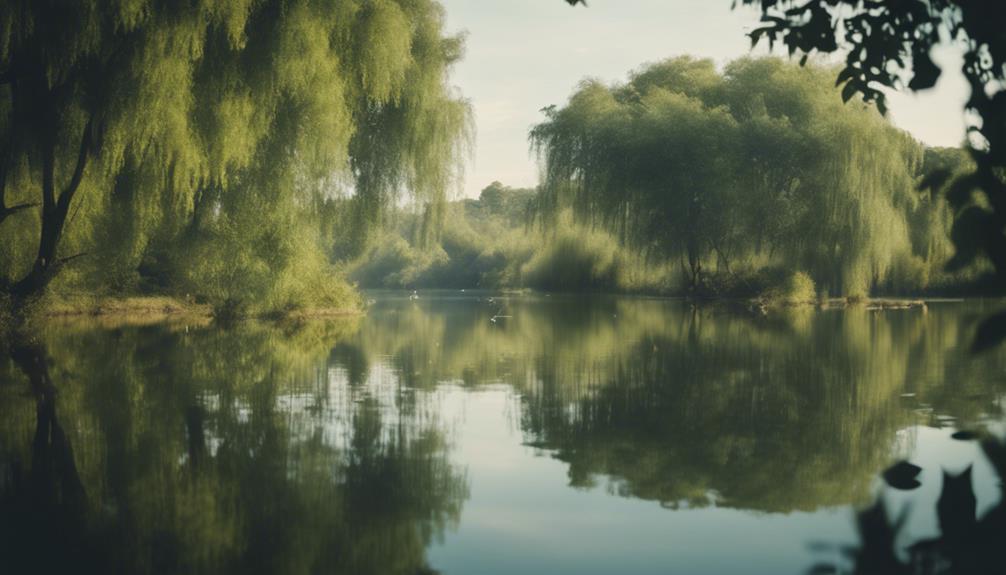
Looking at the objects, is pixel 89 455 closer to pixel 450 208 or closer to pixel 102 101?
pixel 102 101

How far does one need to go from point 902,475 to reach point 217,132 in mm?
12391

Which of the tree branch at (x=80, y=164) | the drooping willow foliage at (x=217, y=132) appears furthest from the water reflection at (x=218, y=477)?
the tree branch at (x=80, y=164)

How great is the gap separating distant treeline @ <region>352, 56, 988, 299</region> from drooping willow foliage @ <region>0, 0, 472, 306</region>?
7.01 m

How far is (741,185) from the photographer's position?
31.3 m

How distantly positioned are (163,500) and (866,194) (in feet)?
89.5

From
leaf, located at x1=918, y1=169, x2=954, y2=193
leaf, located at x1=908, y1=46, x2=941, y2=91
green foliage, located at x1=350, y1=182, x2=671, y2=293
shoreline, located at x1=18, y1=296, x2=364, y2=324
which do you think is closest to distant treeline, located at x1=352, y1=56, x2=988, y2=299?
green foliage, located at x1=350, y1=182, x2=671, y2=293

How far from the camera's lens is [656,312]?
83.7 ft

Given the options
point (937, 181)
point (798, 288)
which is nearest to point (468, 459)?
point (937, 181)

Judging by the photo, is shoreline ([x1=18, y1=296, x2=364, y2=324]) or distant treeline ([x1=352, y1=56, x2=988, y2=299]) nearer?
shoreline ([x1=18, y1=296, x2=364, y2=324])

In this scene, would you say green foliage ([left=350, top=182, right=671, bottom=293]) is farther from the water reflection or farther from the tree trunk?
the water reflection

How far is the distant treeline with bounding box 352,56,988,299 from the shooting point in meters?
28.5

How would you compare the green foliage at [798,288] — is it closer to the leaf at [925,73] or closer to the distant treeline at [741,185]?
the distant treeline at [741,185]

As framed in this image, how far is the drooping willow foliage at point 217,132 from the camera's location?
13.2m

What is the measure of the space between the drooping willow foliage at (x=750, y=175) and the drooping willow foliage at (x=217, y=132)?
1170 cm
